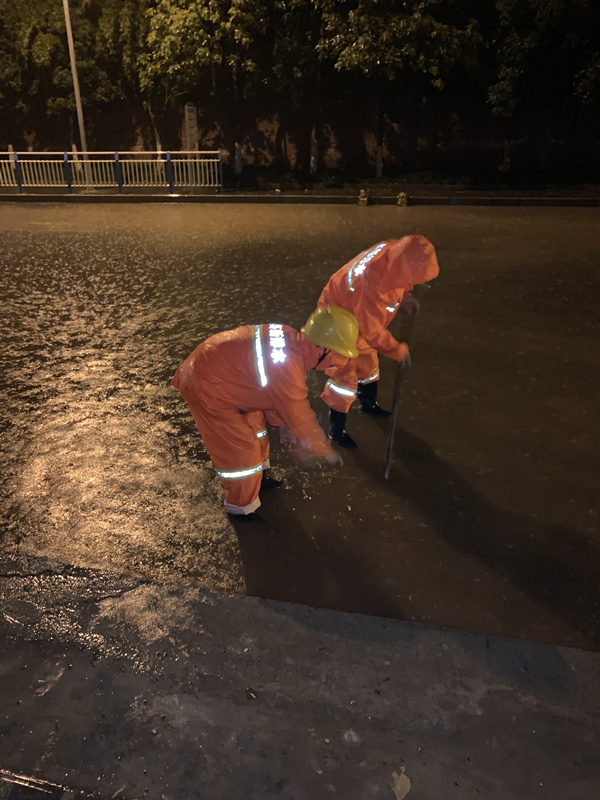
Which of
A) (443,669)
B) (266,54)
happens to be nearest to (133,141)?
(266,54)

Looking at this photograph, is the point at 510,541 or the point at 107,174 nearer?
the point at 510,541

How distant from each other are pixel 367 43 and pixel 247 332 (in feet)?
50.9

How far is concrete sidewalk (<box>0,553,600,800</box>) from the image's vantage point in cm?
212

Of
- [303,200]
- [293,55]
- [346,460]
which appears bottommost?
[346,460]

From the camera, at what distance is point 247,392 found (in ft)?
10.7

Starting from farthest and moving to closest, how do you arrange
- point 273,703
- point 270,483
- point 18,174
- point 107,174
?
point 107,174 → point 18,174 → point 270,483 → point 273,703

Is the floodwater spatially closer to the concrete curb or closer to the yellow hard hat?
the yellow hard hat

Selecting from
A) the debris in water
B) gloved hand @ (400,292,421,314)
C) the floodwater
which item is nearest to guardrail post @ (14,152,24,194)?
the floodwater

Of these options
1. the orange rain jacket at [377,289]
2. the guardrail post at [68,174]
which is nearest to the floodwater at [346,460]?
the orange rain jacket at [377,289]

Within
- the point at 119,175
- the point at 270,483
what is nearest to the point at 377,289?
the point at 270,483

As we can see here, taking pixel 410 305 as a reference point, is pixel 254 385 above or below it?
below

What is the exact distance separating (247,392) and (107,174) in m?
16.5

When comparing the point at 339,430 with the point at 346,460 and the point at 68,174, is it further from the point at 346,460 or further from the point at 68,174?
the point at 68,174

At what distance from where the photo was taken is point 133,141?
79.8 feet
